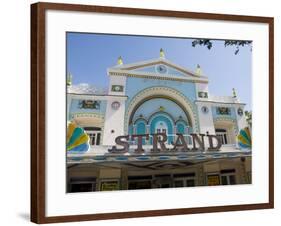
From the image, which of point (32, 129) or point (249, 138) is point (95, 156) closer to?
point (32, 129)

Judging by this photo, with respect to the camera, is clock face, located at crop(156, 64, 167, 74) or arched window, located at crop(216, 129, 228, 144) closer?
clock face, located at crop(156, 64, 167, 74)

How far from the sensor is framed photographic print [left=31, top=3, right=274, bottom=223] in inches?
190

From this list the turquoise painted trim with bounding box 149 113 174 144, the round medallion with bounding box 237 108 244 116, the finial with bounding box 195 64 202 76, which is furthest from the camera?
the round medallion with bounding box 237 108 244 116

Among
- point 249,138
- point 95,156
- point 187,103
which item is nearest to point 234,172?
point 249,138

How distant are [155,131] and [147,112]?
0.46 feet

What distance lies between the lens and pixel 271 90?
5.59 meters

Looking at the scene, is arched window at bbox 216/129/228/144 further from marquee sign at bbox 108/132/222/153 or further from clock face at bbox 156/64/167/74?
clock face at bbox 156/64/167/74

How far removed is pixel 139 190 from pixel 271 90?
1.27 m

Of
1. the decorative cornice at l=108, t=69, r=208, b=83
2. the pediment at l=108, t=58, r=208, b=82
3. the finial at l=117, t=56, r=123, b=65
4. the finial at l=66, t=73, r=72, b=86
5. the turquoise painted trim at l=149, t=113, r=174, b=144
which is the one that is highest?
the finial at l=117, t=56, r=123, b=65

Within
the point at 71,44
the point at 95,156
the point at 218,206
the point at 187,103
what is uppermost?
the point at 71,44

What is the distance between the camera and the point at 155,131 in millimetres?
5203

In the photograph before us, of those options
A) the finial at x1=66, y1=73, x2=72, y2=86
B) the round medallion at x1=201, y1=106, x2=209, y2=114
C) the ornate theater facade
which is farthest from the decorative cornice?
the finial at x1=66, y1=73, x2=72, y2=86

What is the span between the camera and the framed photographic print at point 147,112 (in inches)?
190

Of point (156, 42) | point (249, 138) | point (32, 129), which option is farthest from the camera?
point (249, 138)
